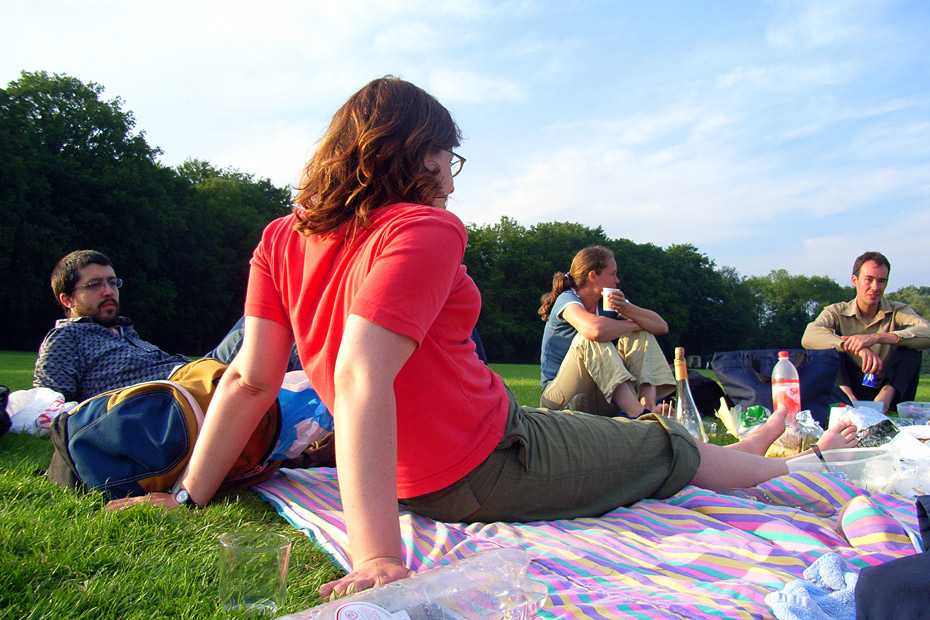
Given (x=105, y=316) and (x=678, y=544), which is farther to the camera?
(x=105, y=316)

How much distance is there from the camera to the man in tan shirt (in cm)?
646

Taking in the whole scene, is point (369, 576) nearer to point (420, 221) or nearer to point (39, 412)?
point (420, 221)

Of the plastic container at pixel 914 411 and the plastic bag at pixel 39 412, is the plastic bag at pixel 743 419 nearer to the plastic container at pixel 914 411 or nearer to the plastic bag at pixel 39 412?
the plastic container at pixel 914 411

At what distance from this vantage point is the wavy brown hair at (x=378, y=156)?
1.91 metres

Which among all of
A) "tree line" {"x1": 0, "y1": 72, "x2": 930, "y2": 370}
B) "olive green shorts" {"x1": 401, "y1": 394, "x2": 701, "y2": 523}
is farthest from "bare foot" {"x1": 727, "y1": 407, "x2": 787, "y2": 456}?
"tree line" {"x1": 0, "y1": 72, "x2": 930, "y2": 370}

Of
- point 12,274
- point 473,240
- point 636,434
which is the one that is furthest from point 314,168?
point 473,240

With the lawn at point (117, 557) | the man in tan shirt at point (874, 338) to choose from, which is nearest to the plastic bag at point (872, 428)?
the man in tan shirt at point (874, 338)

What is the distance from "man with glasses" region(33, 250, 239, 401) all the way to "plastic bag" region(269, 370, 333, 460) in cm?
130

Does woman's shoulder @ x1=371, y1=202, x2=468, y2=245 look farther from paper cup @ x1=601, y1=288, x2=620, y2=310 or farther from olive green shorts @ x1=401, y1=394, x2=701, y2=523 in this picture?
paper cup @ x1=601, y1=288, x2=620, y2=310

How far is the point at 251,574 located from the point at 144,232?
3665 centimetres

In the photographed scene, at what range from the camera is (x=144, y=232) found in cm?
3394

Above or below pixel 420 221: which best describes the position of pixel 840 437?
below

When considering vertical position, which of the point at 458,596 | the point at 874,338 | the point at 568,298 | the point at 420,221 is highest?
the point at 420,221

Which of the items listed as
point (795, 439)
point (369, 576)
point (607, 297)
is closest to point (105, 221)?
point (607, 297)
